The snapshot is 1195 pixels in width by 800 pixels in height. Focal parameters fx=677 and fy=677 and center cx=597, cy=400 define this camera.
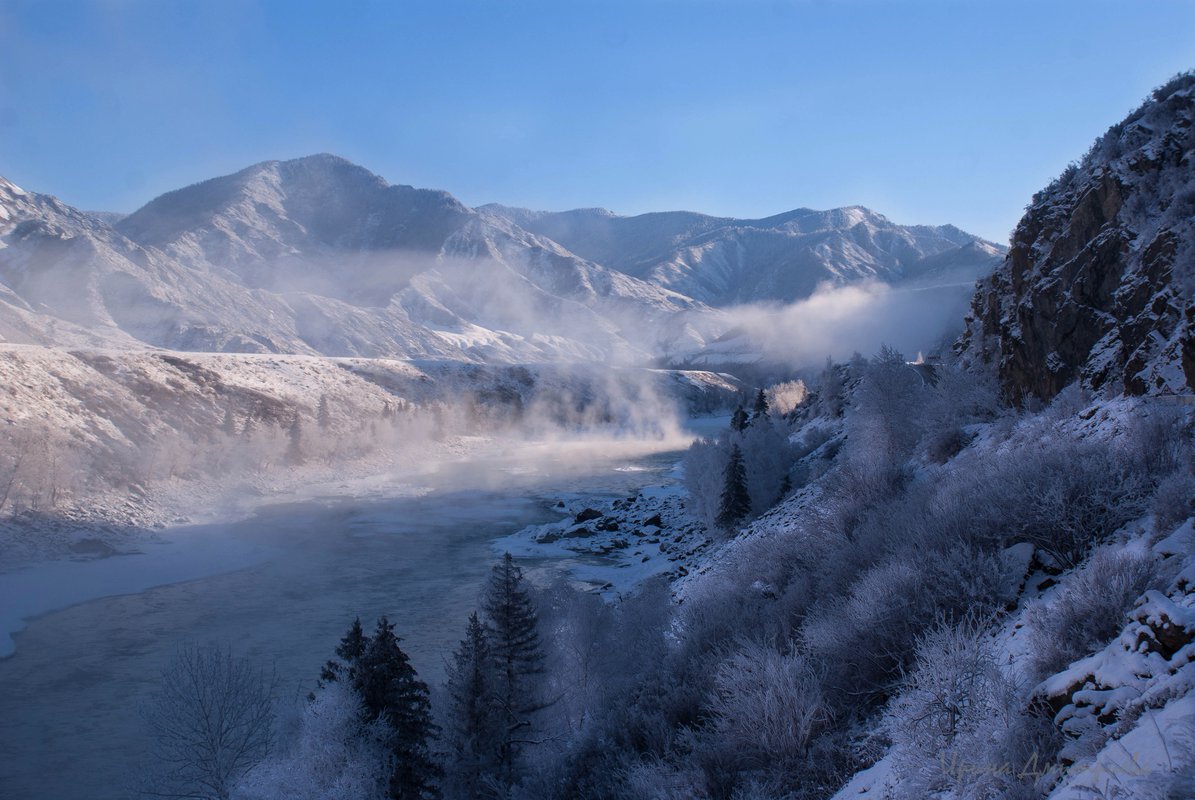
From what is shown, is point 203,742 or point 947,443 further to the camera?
point 947,443

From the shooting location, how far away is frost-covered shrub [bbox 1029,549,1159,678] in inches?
279

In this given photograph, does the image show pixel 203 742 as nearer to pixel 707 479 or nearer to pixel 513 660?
pixel 513 660

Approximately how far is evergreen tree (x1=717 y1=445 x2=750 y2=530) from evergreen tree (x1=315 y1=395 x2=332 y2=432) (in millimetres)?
49060

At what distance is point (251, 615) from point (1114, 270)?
30.9 meters

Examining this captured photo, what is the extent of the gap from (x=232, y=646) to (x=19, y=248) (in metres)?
168

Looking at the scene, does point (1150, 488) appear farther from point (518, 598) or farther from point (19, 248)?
point (19, 248)

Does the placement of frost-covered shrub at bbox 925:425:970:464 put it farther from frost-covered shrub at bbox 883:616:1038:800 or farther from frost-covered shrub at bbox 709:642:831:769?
frost-covered shrub at bbox 883:616:1038:800

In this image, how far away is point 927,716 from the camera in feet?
23.4

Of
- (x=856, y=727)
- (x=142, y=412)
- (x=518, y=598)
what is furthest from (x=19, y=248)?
(x=856, y=727)

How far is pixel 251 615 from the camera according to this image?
26609 millimetres

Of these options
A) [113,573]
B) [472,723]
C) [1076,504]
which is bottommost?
[113,573]

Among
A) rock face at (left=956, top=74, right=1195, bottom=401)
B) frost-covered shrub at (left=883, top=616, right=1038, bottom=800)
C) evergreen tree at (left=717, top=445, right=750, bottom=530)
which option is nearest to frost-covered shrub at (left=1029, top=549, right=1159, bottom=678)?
frost-covered shrub at (left=883, top=616, right=1038, bottom=800)

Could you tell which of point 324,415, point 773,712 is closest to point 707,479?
point 773,712

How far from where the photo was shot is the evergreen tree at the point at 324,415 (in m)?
70.2
